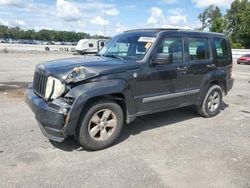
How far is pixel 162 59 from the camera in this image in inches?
198

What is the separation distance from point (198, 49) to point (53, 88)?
11.3 ft

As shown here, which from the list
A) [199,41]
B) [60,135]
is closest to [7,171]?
[60,135]

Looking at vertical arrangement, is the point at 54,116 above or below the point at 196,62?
Result: below

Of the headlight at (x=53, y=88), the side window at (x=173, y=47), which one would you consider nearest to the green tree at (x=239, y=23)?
the side window at (x=173, y=47)

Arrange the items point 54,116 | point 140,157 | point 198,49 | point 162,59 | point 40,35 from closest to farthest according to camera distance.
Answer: point 54,116, point 140,157, point 162,59, point 198,49, point 40,35

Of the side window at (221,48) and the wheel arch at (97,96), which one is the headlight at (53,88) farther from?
the side window at (221,48)

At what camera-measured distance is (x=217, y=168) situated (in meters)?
4.16

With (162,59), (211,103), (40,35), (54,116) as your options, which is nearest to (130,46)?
(162,59)

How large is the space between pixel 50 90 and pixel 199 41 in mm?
3570

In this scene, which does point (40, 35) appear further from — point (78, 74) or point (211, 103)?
point (78, 74)

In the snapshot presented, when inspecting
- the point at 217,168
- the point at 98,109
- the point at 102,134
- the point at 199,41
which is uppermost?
the point at 199,41

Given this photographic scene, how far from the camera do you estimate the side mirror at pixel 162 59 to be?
5.00 metres

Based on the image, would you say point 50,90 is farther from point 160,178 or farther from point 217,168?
point 217,168

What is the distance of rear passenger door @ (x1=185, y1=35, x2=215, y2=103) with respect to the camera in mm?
5930
